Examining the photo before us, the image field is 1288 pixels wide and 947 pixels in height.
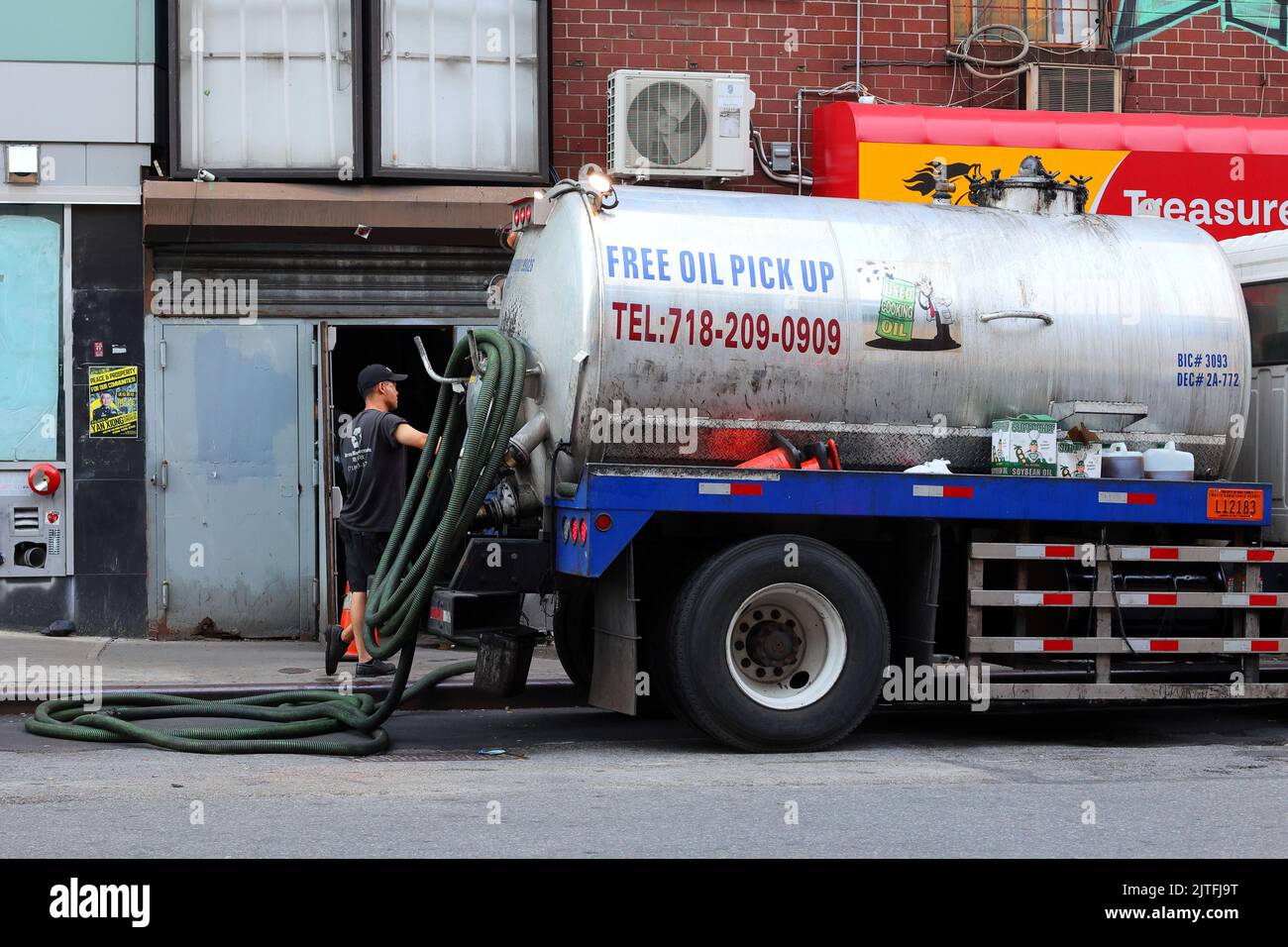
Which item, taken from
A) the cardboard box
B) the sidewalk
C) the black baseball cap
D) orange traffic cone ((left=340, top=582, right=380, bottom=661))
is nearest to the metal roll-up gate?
the black baseball cap

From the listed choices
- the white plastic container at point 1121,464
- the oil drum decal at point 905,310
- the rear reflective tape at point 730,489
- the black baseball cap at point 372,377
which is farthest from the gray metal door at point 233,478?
the white plastic container at point 1121,464

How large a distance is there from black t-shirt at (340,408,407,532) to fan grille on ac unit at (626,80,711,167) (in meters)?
3.91

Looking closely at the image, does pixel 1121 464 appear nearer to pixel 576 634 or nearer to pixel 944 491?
pixel 944 491

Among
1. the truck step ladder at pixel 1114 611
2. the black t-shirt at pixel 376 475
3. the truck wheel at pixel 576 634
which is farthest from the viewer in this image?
the black t-shirt at pixel 376 475

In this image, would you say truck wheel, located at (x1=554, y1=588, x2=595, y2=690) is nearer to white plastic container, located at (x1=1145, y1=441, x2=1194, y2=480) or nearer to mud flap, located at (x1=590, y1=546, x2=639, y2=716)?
mud flap, located at (x1=590, y1=546, x2=639, y2=716)

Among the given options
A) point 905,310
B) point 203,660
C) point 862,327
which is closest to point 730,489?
point 862,327

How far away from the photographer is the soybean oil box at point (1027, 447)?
29.7 feet

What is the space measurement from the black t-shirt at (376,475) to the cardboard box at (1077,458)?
4.12 metres

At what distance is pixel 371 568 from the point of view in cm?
1122

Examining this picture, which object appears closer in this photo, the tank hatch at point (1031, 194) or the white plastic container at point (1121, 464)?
the white plastic container at point (1121, 464)

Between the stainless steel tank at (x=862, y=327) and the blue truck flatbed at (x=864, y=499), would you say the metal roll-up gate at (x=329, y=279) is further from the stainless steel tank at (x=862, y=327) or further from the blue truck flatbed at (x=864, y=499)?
the blue truck flatbed at (x=864, y=499)

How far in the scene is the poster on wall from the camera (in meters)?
13.2

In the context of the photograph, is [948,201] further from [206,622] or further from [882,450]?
[206,622]

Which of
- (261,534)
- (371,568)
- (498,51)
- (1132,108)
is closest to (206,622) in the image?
(261,534)
